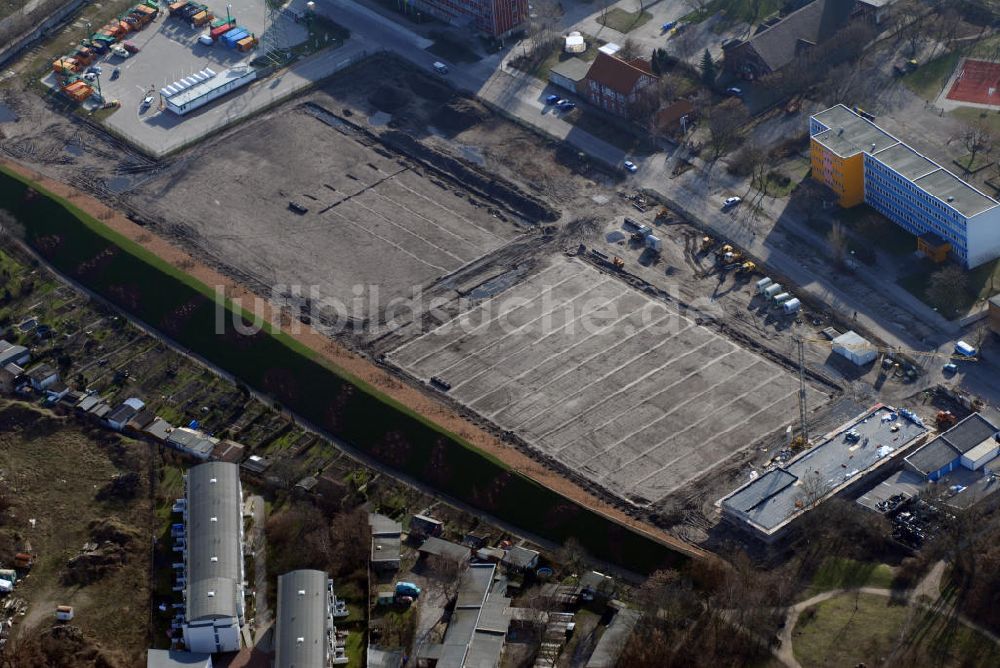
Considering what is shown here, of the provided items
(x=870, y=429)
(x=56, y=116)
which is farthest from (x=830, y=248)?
(x=56, y=116)

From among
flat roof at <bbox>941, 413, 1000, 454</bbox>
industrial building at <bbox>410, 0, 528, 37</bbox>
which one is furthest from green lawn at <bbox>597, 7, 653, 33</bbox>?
flat roof at <bbox>941, 413, 1000, 454</bbox>

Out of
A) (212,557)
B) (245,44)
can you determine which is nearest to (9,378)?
(212,557)

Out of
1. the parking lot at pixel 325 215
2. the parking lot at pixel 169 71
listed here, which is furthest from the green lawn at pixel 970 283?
the parking lot at pixel 169 71

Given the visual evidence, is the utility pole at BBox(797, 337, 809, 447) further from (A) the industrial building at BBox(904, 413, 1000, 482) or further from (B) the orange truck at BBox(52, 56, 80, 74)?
(B) the orange truck at BBox(52, 56, 80, 74)

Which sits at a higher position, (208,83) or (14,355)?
(208,83)

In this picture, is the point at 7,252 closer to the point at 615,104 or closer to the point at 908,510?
the point at 615,104

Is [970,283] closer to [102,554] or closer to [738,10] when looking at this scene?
[738,10]
